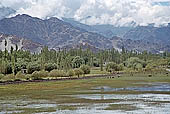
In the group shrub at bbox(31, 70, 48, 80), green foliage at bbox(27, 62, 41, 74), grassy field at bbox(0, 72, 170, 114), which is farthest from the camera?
green foliage at bbox(27, 62, 41, 74)

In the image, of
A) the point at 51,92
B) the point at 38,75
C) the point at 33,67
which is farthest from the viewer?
the point at 33,67

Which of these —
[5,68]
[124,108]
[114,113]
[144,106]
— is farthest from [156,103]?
[5,68]

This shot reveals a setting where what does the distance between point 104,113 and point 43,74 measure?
109 m

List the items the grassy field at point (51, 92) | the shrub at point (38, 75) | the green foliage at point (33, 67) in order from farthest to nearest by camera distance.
Result: the green foliage at point (33, 67), the shrub at point (38, 75), the grassy field at point (51, 92)

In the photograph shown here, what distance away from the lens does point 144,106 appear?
57375 millimetres

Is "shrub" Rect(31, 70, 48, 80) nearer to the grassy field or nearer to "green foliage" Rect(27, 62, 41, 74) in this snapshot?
"green foliage" Rect(27, 62, 41, 74)

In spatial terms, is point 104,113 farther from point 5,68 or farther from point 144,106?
point 5,68

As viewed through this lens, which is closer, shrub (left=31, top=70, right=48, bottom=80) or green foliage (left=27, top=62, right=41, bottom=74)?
shrub (left=31, top=70, right=48, bottom=80)

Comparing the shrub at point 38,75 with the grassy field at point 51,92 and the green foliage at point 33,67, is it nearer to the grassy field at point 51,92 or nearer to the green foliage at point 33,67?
the green foliage at point 33,67

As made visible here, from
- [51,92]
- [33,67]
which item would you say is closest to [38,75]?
[33,67]

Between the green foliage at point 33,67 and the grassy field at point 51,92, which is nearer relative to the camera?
the grassy field at point 51,92

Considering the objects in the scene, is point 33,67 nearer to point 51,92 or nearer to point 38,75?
point 38,75

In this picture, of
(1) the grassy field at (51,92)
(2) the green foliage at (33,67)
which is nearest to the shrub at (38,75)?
(2) the green foliage at (33,67)

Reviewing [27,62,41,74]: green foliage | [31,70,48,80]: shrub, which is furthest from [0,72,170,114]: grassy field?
[27,62,41,74]: green foliage
